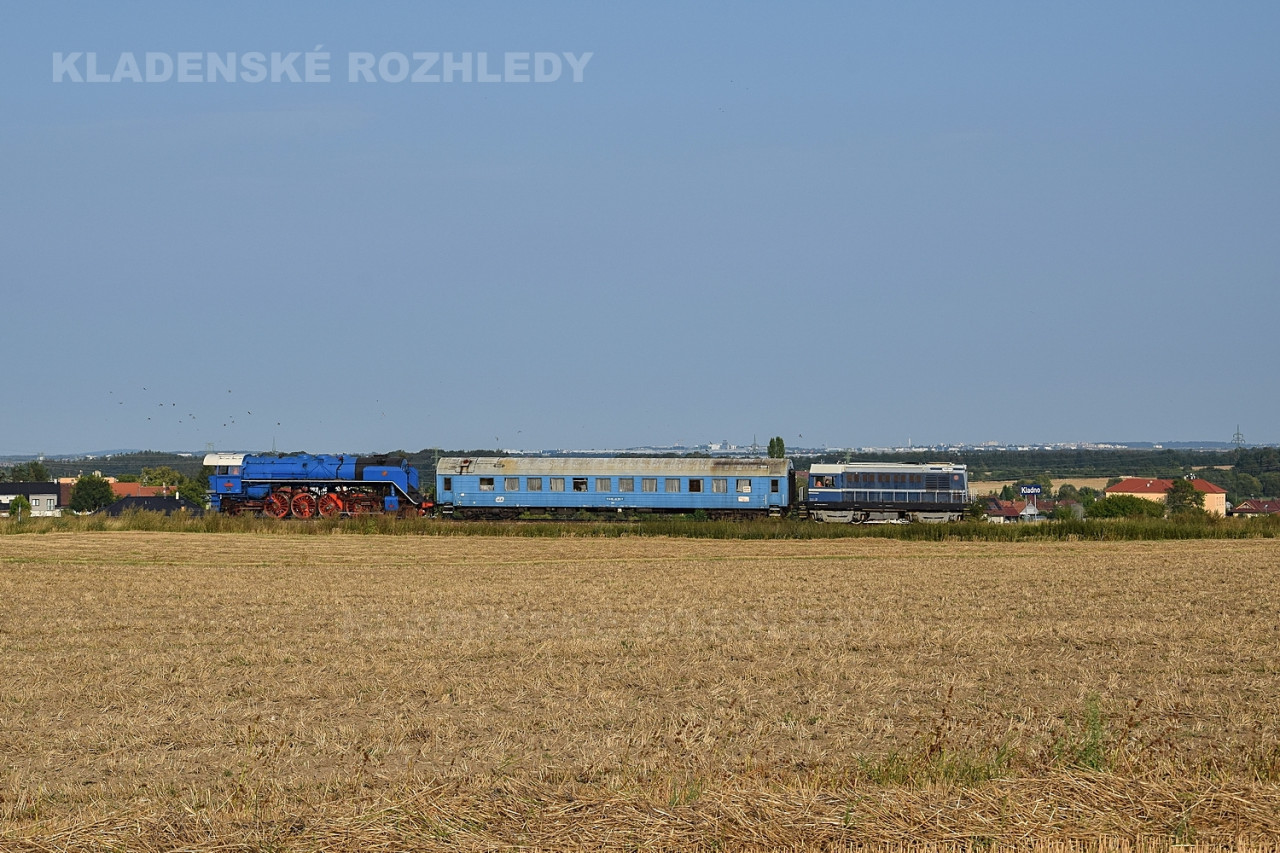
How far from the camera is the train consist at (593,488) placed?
197 ft

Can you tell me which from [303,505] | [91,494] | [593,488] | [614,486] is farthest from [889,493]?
[91,494]

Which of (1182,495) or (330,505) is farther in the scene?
(1182,495)

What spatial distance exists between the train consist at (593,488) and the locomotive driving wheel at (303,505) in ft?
0.17

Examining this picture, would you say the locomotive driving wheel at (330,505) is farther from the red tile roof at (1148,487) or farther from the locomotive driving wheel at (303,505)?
the red tile roof at (1148,487)

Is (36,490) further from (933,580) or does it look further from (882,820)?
(882,820)

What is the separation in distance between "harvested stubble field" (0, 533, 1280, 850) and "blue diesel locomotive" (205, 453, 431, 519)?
2988cm

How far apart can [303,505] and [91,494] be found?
10115 centimetres

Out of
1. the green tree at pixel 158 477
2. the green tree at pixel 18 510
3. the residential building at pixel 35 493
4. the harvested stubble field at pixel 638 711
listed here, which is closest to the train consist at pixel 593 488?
the green tree at pixel 18 510

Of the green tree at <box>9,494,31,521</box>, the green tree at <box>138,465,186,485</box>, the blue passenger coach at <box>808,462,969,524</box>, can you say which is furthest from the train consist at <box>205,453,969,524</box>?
the green tree at <box>138,465,186,485</box>

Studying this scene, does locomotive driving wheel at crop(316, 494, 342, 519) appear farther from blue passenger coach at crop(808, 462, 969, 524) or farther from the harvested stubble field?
the harvested stubble field

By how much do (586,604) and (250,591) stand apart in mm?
8589

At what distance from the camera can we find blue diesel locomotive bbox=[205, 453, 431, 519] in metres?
62.7

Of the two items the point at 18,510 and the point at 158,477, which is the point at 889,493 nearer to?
the point at 18,510

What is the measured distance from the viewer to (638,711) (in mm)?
14648
